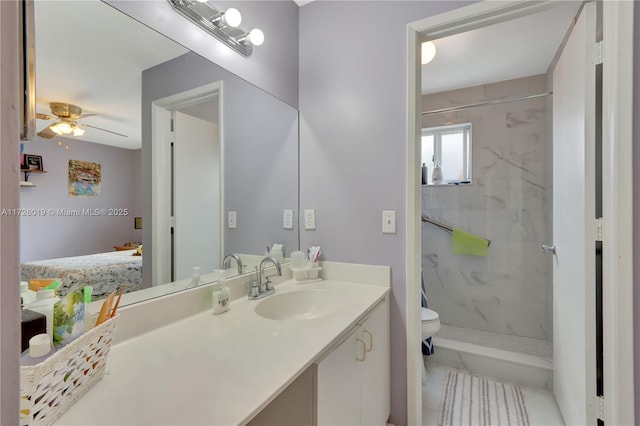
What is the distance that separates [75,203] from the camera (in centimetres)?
78

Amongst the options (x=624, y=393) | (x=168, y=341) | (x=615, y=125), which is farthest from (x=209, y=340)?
(x=615, y=125)

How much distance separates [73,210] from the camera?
776 mm

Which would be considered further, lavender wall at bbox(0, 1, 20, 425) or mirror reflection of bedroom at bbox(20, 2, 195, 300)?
mirror reflection of bedroom at bbox(20, 2, 195, 300)

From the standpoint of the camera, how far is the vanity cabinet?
84cm

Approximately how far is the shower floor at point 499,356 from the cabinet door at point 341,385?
1428 mm

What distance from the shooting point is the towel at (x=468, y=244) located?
8.54ft

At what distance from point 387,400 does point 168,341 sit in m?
1.12

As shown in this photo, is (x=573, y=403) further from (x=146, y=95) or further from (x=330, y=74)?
(x=146, y=95)

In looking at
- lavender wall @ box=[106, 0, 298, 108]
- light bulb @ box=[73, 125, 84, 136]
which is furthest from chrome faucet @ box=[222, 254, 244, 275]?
lavender wall @ box=[106, 0, 298, 108]

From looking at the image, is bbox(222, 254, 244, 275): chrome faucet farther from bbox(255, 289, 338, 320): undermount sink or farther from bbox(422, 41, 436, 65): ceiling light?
bbox(422, 41, 436, 65): ceiling light

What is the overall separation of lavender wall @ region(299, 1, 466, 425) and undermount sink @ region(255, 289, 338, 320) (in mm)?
289

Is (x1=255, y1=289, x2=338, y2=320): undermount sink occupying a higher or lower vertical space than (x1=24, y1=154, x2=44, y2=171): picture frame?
lower

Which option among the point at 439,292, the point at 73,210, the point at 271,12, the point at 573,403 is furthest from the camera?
the point at 439,292

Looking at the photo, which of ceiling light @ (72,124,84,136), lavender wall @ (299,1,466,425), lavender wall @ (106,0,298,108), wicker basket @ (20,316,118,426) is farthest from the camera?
lavender wall @ (299,1,466,425)
